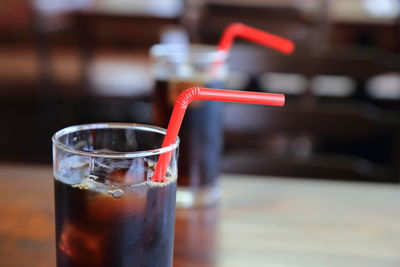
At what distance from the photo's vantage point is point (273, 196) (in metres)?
0.94

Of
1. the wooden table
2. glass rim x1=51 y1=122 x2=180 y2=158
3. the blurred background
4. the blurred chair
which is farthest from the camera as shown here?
the blurred background

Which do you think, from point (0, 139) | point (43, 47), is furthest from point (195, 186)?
point (43, 47)

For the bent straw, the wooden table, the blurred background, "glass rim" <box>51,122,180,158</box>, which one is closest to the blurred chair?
the blurred background

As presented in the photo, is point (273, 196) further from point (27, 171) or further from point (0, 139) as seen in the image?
point (0, 139)

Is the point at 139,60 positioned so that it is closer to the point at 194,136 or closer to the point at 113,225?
the point at 194,136

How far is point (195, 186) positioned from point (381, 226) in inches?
11.5

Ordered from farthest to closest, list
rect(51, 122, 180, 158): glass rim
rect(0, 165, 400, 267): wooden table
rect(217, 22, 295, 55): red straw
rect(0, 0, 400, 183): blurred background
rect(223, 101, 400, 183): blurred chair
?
rect(0, 0, 400, 183): blurred background → rect(223, 101, 400, 183): blurred chair → rect(217, 22, 295, 55): red straw → rect(0, 165, 400, 267): wooden table → rect(51, 122, 180, 158): glass rim

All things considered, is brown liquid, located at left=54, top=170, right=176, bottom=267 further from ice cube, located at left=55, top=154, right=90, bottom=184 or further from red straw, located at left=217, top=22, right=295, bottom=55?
red straw, located at left=217, top=22, right=295, bottom=55

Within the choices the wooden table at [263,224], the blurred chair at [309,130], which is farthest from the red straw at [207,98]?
the blurred chair at [309,130]

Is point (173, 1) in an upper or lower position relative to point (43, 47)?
upper

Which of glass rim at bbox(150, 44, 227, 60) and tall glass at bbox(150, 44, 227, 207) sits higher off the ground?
glass rim at bbox(150, 44, 227, 60)

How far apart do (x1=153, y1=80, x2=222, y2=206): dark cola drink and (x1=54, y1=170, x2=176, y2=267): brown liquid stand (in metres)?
0.32

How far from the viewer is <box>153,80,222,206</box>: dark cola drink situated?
2.85 ft

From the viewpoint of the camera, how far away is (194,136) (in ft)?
2.87
